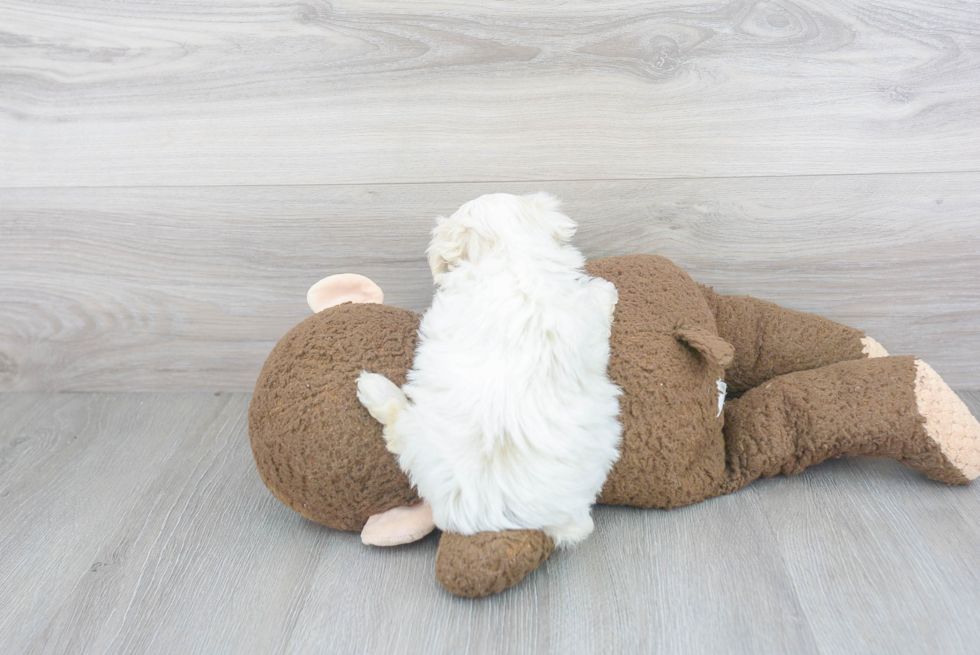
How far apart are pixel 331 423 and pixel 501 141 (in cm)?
45

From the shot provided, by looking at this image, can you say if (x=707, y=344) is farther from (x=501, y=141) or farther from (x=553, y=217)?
(x=501, y=141)

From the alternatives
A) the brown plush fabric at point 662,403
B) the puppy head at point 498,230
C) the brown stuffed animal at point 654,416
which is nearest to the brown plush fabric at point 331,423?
the brown stuffed animal at point 654,416

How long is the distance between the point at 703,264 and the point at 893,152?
279 mm

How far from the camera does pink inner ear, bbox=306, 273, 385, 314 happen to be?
838 millimetres

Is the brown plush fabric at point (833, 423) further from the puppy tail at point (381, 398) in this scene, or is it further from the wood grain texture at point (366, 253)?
the puppy tail at point (381, 398)

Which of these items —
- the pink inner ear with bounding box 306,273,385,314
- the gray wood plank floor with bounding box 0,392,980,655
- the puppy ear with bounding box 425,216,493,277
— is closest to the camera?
the gray wood plank floor with bounding box 0,392,980,655

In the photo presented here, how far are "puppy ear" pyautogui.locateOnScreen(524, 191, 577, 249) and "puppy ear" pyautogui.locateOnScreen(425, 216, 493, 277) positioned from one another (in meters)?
0.07

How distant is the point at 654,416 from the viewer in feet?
2.37

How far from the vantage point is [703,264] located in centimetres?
95

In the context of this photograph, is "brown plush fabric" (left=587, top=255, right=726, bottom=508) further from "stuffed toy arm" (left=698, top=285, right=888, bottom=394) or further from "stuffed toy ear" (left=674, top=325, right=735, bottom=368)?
"stuffed toy arm" (left=698, top=285, right=888, bottom=394)

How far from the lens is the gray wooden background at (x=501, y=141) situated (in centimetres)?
87

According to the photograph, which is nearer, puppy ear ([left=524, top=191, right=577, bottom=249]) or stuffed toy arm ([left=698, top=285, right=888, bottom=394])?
puppy ear ([left=524, top=191, right=577, bottom=249])

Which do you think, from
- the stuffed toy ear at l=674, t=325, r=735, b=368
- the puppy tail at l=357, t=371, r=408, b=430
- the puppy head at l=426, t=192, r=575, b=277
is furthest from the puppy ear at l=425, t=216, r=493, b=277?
the stuffed toy ear at l=674, t=325, r=735, b=368

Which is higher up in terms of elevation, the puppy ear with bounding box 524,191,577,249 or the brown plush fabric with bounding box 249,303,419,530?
the puppy ear with bounding box 524,191,577,249
